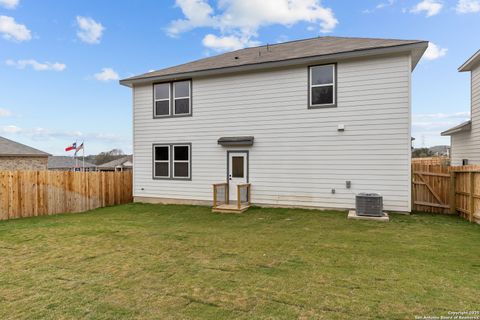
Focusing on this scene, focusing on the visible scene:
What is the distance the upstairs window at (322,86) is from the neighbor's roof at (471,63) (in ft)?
19.0

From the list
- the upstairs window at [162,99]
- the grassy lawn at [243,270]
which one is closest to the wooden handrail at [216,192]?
the grassy lawn at [243,270]

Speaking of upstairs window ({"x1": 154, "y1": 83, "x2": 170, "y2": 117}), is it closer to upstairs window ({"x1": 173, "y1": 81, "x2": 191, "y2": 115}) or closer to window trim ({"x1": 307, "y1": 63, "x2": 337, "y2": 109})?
upstairs window ({"x1": 173, "y1": 81, "x2": 191, "y2": 115})

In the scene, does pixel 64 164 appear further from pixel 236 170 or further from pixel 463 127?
pixel 463 127

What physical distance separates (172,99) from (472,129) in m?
12.4

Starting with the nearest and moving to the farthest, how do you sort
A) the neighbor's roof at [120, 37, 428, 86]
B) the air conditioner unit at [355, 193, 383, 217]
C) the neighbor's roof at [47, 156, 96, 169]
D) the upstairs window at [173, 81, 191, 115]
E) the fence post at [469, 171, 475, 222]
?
the fence post at [469, 171, 475, 222]
the air conditioner unit at [355, 193, 383, 217]
the neighbor's roof at [120, 37, 428, 86]
the upstairs window at [173, 81, 191, 115]
the neighbor's roof at [47, 156, 96, 169]

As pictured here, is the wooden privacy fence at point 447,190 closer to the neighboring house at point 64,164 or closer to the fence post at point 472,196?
the fence post at point 472,196

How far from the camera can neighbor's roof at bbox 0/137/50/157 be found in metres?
19.9

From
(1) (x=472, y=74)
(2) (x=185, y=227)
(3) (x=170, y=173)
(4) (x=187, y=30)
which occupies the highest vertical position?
(4) (x=187, y=30)

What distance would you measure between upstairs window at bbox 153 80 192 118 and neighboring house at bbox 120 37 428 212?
0.14 ft

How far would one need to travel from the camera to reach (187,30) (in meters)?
15.8

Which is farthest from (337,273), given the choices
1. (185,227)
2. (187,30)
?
(187,30)

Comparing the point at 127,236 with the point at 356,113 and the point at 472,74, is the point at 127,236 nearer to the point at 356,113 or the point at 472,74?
the point at 356,113

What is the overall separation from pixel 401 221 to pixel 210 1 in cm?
1291

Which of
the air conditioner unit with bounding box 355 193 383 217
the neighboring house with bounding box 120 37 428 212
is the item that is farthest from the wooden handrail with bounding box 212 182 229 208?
the air conditioner unit with bounding box 355 193 383 217
